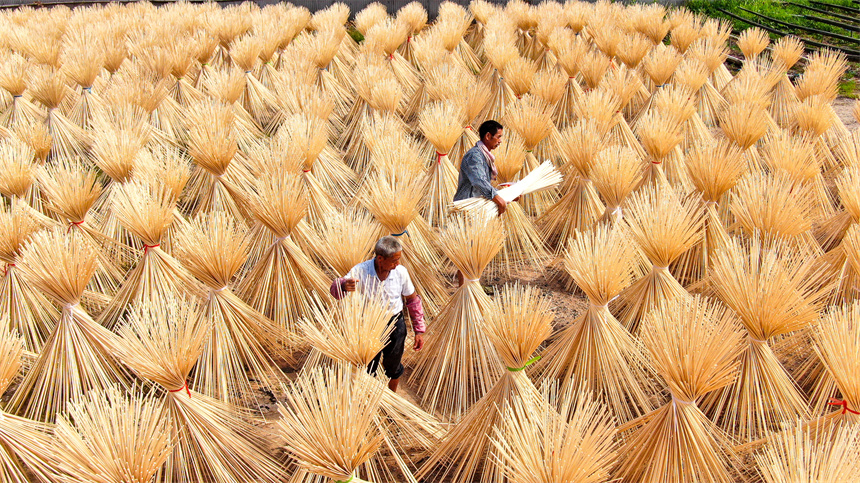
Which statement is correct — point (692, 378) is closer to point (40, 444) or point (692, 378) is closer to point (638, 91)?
point (40, 444)

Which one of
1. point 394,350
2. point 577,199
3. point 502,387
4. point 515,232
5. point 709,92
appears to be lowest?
point 502,387

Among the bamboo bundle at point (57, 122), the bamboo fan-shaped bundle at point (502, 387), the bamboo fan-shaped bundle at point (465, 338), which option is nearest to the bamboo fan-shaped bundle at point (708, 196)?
the bamboo fan-shaped bundle at point (465, 338)

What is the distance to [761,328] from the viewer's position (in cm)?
225

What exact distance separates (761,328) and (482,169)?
5.36ft

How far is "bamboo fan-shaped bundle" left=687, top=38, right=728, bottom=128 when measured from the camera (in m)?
5.51

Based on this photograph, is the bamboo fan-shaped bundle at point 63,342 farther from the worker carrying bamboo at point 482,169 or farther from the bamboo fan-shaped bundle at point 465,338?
the worker carrying bamboo at point 482,169

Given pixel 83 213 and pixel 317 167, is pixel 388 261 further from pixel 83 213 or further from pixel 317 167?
pixel 317 167

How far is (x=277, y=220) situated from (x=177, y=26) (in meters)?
5.37

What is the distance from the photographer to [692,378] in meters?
1.91

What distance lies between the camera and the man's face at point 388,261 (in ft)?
8.26

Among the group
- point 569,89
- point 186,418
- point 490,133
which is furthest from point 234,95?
point 186,418

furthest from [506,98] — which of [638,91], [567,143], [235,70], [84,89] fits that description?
[84,89]

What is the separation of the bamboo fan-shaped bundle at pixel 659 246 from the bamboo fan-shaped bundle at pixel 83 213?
104 inches

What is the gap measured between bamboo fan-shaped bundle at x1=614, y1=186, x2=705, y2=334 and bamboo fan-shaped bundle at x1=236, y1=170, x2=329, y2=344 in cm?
153
